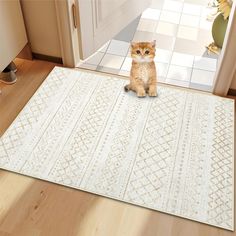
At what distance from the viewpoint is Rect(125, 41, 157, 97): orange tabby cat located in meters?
1.74

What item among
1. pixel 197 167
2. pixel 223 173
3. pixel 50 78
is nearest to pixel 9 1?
pixel 50 78

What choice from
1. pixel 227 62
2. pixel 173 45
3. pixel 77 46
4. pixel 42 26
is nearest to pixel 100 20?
pixel 77 46

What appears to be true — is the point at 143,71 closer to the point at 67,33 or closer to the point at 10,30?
the point at 67,33

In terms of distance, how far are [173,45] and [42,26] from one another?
3.30 feet

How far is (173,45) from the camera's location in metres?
2.44

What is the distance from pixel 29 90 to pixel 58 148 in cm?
55

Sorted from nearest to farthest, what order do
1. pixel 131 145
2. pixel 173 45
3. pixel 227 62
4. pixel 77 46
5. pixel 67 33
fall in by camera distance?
pixel 131 145
pixel 227 62
pixel 67 33
pixel 77 46
pixel 173 45

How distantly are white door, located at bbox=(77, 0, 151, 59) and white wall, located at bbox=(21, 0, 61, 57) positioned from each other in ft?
0.54

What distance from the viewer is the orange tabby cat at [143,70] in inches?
68.6

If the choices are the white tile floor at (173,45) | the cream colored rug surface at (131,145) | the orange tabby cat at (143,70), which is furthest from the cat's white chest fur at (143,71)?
the white tile floor at (173,45)

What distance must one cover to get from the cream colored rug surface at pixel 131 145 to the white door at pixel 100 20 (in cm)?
31

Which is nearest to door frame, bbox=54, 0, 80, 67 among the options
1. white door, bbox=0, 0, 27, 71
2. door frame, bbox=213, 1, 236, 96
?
white door, bbox=0, 0, 27, 71

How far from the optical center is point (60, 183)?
1.49 meters

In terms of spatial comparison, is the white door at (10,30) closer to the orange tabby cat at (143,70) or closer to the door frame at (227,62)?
the orange tabby cat at (143,70)
